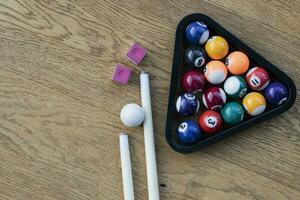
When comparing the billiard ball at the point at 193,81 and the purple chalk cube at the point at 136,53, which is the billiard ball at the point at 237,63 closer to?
the billiard ball at the point at 193,81

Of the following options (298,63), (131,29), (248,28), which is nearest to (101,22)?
(131,29)

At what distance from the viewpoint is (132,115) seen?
0.90 m

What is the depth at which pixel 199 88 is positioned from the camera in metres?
0.92

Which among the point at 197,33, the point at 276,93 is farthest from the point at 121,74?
the point at 276,93

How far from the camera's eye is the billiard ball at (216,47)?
2.97 feet

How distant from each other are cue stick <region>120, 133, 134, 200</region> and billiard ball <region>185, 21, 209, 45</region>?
0.74 ft

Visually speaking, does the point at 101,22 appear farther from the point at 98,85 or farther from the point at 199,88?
the point at 199,88

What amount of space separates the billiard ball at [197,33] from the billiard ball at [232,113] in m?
0.13

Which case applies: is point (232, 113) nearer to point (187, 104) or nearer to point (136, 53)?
point (187, 104)

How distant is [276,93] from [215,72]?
0.12 metres

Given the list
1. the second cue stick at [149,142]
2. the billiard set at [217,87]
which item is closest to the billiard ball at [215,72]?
the billiard set at [217,87]

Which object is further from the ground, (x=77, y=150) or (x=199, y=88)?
(x=199, y=88)

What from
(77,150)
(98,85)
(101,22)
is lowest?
(77,150)

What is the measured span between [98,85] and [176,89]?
15 centimetres
